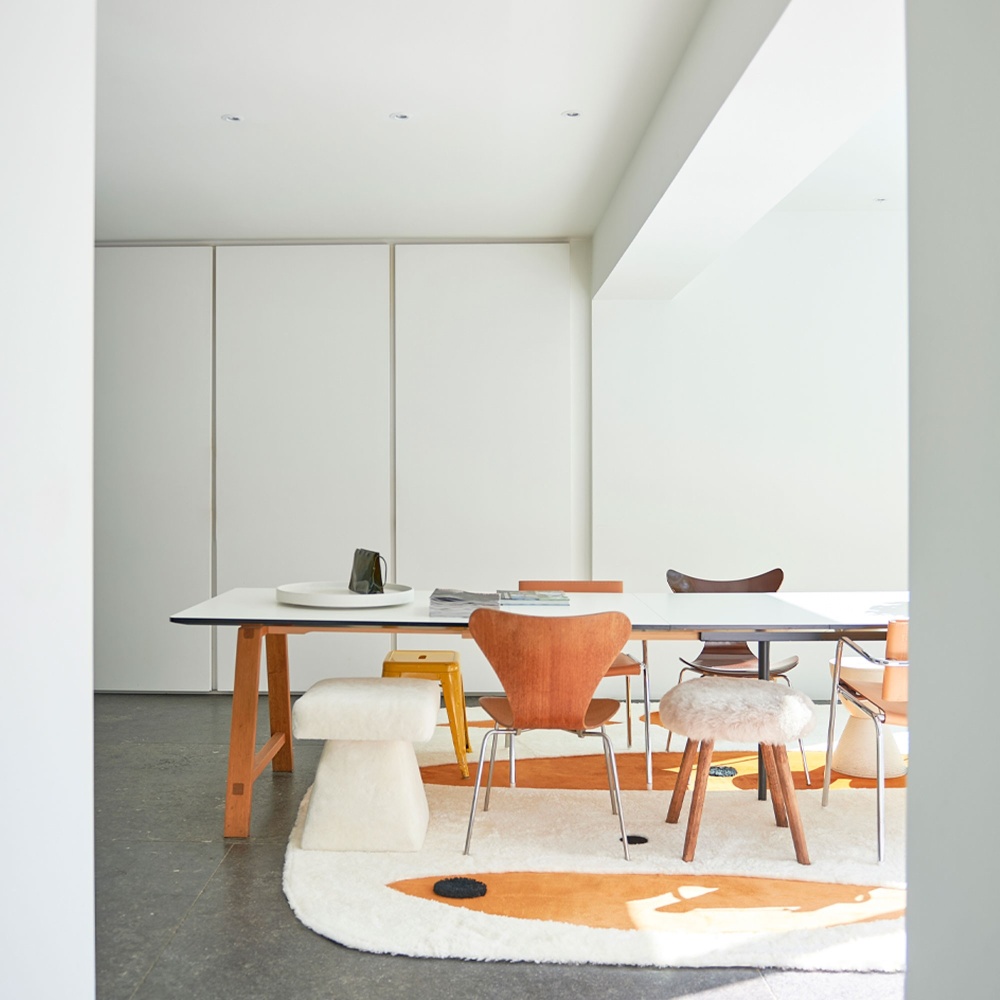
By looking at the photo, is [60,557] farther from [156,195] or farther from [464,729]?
[156,195]

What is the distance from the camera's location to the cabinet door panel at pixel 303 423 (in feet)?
19.9

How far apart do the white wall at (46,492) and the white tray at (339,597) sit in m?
2.06

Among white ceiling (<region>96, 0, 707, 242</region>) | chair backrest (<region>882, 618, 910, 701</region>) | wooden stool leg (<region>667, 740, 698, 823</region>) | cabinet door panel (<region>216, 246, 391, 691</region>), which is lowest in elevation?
wooden stool leg (<region>667, 740, 698, 823</region>)

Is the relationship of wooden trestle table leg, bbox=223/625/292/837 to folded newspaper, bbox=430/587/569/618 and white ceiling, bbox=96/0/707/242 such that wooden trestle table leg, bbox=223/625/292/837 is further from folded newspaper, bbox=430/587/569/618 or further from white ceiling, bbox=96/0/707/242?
white ceiling, bbox=96/0/707/242

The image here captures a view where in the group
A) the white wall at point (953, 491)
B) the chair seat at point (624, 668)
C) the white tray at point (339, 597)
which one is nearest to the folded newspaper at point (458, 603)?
the white tray at point (339, 597)

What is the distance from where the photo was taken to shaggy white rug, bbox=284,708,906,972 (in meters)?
2.55

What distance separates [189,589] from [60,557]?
482 centimetres

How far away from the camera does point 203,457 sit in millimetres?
6090

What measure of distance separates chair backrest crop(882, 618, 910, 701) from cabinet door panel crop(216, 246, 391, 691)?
3.41 m

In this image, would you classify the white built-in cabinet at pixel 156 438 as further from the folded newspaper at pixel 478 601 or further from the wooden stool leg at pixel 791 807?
the wooden stool leg at pixel 791 807

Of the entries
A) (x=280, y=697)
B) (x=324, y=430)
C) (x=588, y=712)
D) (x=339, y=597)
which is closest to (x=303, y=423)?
(x=324, y=430)

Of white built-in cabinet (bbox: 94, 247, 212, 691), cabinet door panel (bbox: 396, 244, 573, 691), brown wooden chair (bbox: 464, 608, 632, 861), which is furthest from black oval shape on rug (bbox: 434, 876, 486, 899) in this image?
white built-in cabinet (bbox: 94, 247, 212, 691)

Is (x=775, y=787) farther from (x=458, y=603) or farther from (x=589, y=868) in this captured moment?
(x=458, y=603)

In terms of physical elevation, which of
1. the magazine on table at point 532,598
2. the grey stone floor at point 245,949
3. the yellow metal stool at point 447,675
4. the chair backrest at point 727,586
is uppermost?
the magazine on table at point 532,598
